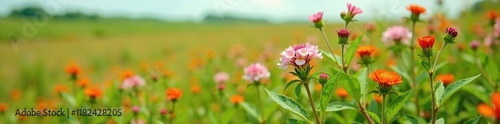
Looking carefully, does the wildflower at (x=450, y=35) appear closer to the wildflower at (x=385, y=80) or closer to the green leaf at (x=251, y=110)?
the wildflower at (x=385, y=80)

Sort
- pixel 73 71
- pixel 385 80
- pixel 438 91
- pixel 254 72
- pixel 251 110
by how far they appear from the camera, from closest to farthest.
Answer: pixel 385 80, pixel 438 91, pixel 254 72, pixel 251 110, pixel 73 71

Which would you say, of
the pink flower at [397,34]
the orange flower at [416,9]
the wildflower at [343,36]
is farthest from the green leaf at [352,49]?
the pink flower at [397,34]

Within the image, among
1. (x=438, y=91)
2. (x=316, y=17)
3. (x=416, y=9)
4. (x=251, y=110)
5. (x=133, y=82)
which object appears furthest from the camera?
(x=133, y=82)

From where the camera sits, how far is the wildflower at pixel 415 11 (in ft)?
5.32

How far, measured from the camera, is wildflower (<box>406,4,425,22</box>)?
1.62 meters

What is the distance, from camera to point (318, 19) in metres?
1.36

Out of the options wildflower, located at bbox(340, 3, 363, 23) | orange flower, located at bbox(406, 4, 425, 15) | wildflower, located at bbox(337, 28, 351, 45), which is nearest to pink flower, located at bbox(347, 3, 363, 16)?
wildflower, located at bbox(340, 3, 363, 23)

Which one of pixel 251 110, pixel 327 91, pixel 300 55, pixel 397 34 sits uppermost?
pixel 397 34

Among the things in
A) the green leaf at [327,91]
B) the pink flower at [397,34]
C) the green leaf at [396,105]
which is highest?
the pink flower at [397,34]

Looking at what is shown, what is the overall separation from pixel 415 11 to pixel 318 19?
0.52 meters

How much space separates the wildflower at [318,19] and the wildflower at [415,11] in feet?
1.62

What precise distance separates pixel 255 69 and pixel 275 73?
1.20m

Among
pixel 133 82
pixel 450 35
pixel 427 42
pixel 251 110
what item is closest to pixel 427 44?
pixel 427 42

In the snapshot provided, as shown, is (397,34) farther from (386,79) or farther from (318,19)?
(386,79)
